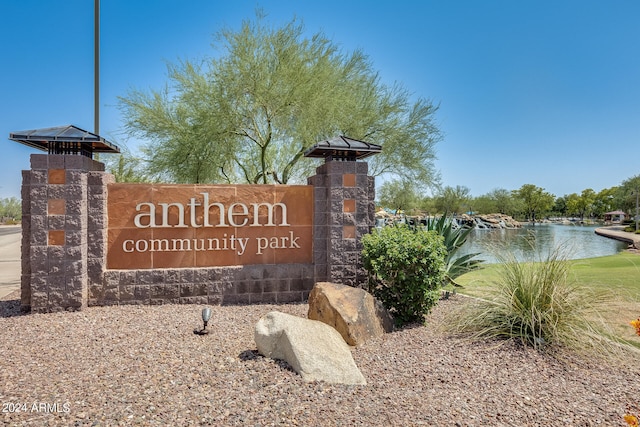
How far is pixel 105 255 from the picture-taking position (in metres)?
6.02

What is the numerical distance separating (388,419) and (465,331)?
2323 millimetres

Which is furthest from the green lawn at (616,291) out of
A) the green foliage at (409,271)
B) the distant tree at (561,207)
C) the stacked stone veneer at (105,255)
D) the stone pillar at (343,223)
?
the distant tree at (561,207)

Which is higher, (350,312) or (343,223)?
(343,223)

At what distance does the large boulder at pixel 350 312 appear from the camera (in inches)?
177

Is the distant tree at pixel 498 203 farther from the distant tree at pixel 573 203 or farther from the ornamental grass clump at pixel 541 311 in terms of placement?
the ornamental grass clump at pixel 541 311

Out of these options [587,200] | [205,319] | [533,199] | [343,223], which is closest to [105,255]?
[205,319]

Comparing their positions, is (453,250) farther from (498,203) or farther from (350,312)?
(498,203)

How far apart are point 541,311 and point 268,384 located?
3.31 m

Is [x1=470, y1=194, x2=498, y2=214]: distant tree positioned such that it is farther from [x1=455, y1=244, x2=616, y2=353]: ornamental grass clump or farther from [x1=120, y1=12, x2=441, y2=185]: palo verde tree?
[x1=455, y1=244, x2=616, y2=353]: ornamental grass clump

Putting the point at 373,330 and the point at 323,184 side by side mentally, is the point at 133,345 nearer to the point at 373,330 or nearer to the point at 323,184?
the point at 373,330

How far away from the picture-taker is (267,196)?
6652 mm

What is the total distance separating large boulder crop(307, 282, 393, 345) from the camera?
4.49 m

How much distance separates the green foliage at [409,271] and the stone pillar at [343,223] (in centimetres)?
100

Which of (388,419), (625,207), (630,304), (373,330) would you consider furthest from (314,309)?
(625,207)
